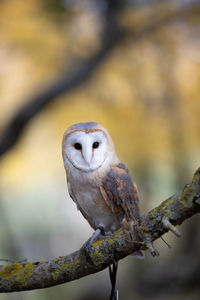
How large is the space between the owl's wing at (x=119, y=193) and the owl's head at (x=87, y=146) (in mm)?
78

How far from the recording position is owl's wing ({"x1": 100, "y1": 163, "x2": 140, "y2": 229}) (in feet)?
6.08

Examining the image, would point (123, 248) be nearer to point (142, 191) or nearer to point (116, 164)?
point (116, 164)

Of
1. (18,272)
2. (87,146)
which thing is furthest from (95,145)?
(18,272)

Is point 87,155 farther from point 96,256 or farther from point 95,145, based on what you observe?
point 96,256

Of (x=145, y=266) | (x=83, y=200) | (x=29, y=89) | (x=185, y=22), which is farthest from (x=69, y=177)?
(x=145, y=266)

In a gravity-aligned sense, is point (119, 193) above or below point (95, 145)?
below

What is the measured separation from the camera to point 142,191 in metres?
5.00

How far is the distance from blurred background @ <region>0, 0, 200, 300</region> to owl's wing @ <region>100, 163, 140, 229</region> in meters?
1.96

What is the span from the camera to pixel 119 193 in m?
1.86

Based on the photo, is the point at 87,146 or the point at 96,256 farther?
the point at 87,146

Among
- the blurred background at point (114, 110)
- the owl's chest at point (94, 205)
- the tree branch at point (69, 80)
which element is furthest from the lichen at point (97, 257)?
the blurred background at point (114, 110)

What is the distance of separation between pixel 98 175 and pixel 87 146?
0.18 meters

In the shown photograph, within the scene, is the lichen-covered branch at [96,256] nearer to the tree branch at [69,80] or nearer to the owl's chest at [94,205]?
the owl's chest at [94,205]

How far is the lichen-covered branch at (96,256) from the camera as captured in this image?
124 cm
